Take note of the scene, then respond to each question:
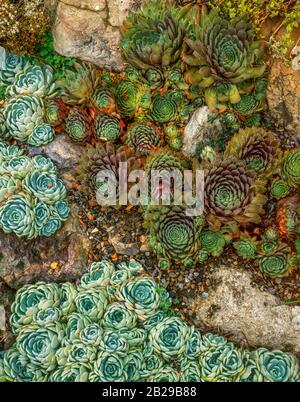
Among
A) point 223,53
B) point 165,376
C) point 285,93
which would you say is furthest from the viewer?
point 285,93

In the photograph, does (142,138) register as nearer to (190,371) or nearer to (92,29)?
(92,29)

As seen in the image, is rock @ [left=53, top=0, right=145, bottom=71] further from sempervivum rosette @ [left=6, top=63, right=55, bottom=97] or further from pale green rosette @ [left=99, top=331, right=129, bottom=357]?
pale green rosette @ [left=99, top=331, right=129, bottom=357]

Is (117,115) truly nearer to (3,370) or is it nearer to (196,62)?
A: (196,62)

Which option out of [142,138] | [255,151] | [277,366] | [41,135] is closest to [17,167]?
[41,135]

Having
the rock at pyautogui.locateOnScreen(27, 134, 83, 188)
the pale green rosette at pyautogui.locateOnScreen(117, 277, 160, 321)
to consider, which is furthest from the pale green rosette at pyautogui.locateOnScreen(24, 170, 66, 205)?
the pale green rosette at pyautogui.locateOnScreen(117, 277, 160, 321)

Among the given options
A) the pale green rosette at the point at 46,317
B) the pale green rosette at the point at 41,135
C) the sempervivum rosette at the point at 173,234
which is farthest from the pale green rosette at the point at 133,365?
the pale green rosette at the point at 41,135

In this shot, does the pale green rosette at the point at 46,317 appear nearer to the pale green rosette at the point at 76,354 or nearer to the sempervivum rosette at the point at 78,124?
the pale green rosette at the point at 76,354

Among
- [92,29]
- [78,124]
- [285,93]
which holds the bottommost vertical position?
[78,124]
